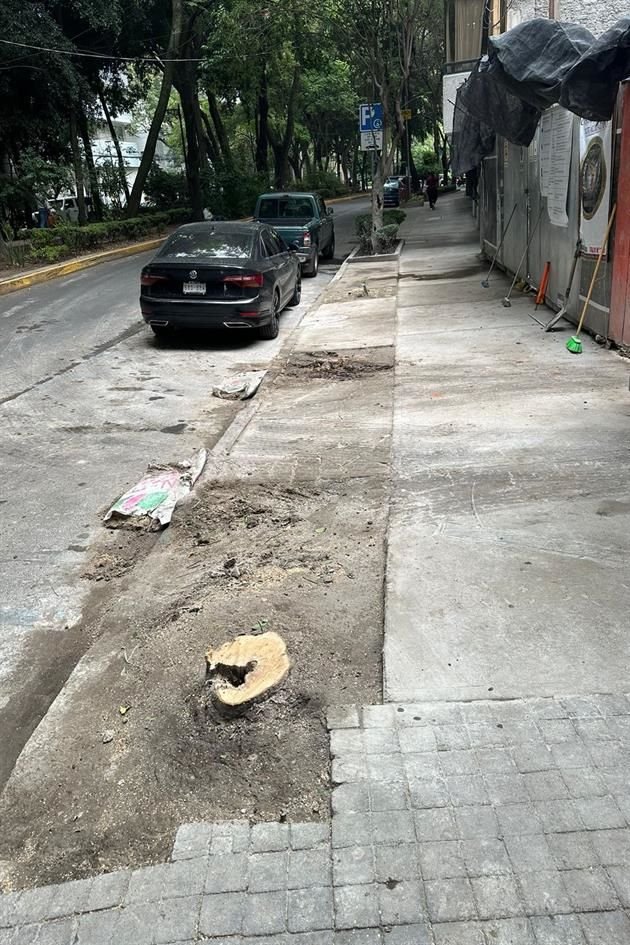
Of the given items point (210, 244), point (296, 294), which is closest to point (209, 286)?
point (210, 244)

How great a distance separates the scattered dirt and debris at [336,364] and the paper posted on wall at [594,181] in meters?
2.65

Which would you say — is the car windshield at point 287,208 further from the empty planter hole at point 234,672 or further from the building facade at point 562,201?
the empty planter hole at point 234,672

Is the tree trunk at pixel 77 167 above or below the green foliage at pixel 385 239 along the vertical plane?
above

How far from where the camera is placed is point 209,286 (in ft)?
32.6

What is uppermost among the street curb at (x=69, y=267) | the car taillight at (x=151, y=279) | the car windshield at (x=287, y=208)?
the car windshield at (x=287, y=208)

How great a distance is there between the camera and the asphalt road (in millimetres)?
3709

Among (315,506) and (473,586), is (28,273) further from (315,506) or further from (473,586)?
(473,586)

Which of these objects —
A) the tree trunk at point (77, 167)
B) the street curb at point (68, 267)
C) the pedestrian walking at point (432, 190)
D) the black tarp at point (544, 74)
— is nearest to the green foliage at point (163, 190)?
the tree trunk at point (77, 167)

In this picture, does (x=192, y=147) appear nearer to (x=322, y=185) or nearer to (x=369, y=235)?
(x=369, y=235)

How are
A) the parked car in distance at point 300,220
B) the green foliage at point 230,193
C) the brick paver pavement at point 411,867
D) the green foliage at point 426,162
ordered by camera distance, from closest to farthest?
→ the brick paver pavement at point 411,867 → the parked car in distance at point 300,220 → the green foliage at point 230,193 → the green foliage at point 426,162

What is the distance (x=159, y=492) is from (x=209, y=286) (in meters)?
5.26

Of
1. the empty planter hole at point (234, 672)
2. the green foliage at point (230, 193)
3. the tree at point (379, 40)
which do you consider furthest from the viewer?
the green foliage at point (230, 193)

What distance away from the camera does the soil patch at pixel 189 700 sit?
2523 millimetres

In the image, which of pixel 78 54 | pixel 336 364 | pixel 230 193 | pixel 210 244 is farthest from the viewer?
pixel 230 193
